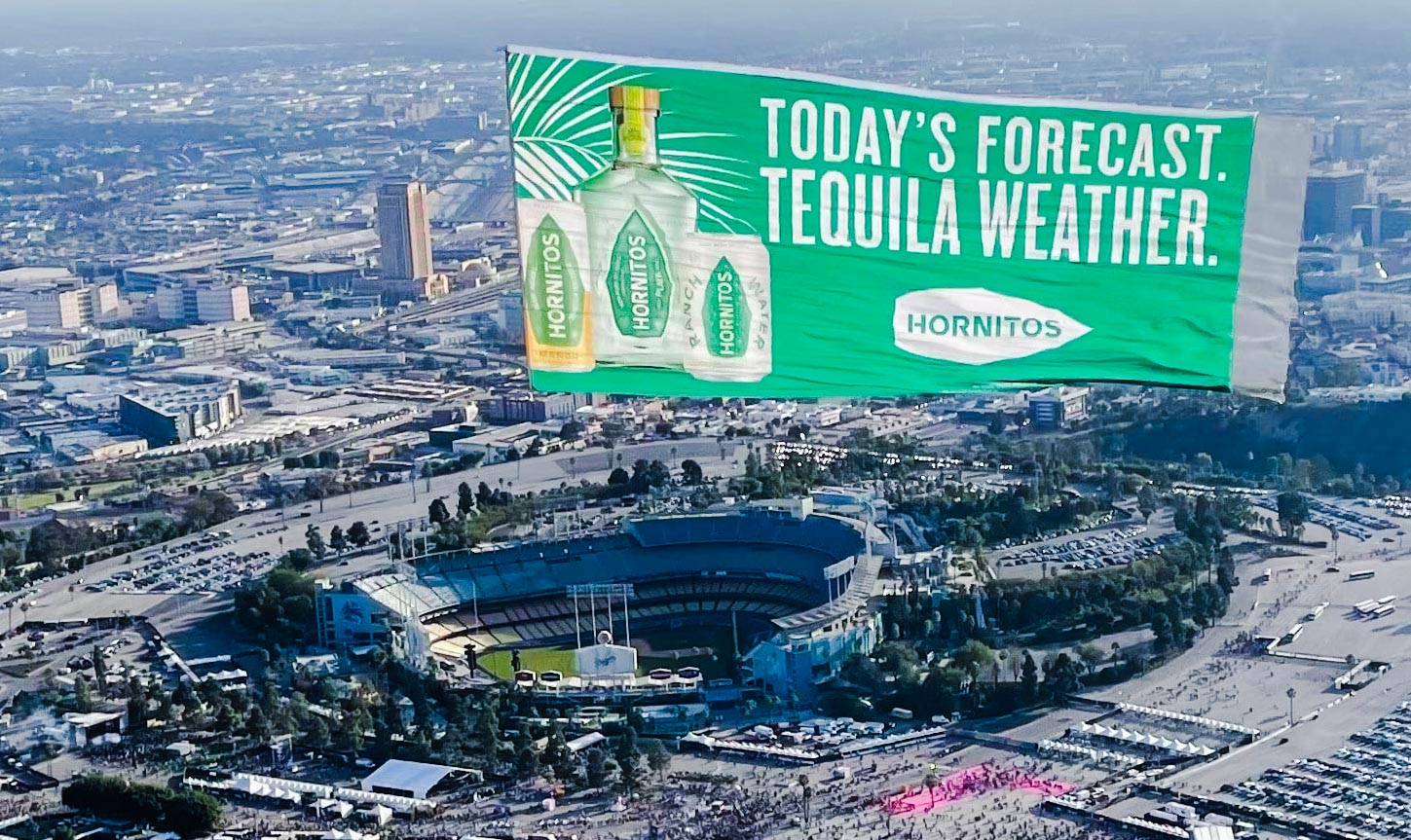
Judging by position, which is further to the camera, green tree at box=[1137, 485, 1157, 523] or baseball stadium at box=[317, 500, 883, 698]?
green tree at box=[1137, 485, 1157, 523]

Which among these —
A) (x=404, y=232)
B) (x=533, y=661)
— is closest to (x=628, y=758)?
(x=533, y=661)

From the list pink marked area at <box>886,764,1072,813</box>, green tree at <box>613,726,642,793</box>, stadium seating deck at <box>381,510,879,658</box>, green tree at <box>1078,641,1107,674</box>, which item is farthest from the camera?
stadium seating deck at <box>381,510,879,658</box>

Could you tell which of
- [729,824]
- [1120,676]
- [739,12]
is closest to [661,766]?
[729,824]

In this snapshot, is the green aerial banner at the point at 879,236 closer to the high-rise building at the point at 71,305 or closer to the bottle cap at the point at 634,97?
the bottle cap at the point at 634,97

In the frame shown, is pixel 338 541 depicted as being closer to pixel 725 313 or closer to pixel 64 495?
pixel 64 495

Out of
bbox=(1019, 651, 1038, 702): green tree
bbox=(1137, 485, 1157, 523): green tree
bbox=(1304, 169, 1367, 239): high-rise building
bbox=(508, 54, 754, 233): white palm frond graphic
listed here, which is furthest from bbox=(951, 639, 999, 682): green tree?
bbox=(1304, 169, 1367, 239): high-rise building

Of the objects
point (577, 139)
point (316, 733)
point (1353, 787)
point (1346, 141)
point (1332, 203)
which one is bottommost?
point (316, 733)

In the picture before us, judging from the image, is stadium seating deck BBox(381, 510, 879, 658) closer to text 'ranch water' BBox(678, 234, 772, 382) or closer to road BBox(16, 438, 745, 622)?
road BBox(16, 438, 745, 622)
